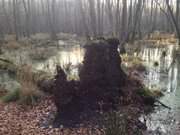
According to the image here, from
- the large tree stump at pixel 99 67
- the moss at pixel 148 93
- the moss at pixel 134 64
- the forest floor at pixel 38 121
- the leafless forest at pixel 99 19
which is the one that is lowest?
the forest floor at pixel 38 121

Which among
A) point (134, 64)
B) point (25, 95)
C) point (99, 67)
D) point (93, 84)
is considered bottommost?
point (25, 95)

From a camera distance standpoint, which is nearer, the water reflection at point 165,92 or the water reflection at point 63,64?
the water reflection at point 165,92

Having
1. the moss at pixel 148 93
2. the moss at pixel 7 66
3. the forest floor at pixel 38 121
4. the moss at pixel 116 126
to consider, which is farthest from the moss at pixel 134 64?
the moss at pixel 116 126

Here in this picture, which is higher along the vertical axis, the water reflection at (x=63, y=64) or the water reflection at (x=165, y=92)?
the water reflection at (x=63, y=64)

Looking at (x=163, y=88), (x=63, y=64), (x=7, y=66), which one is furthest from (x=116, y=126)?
(x=7, y=66)

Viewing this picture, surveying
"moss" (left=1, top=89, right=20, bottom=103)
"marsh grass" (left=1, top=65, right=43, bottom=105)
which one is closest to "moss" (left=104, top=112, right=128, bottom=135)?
"marsh grass" (left=1, top=65, right=43, bottom=105)

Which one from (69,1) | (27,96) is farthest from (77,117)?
(69,1)

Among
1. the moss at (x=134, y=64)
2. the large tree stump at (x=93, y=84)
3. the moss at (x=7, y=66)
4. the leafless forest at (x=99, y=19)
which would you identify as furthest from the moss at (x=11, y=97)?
the leafless forest at (x=99, y=19)

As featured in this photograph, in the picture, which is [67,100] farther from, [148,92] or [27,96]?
[148,92]

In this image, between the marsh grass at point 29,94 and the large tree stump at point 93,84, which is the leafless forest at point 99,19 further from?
the marsh grass at point 29,94

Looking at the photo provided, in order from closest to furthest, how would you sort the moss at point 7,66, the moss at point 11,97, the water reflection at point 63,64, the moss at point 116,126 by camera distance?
the moss at point 116,126 → the moss at point 11,97 → the water reflection at point 63,64 → the moss at point 7,66

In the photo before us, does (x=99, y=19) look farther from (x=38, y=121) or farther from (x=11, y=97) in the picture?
(x=38, y=121)

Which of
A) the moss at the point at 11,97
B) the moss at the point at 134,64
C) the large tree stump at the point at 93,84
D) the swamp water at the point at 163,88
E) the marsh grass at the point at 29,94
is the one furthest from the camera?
the moss at the point at 134,64

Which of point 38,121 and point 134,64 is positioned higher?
point 134,64
